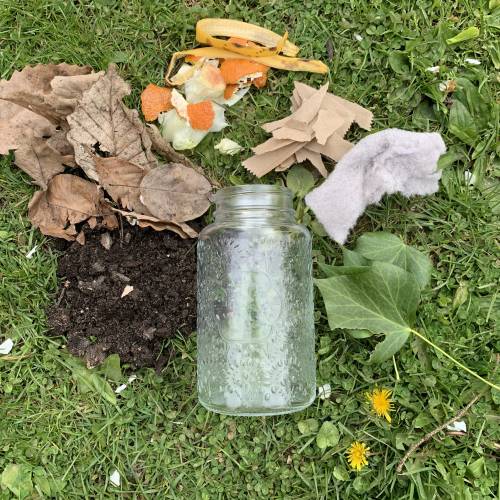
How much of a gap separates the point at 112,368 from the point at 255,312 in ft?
1.85

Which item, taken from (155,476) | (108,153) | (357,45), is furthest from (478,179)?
(155,476)

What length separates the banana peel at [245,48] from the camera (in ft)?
6.55

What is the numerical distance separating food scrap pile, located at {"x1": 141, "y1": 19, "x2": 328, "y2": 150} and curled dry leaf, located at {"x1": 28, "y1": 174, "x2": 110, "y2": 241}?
327mm

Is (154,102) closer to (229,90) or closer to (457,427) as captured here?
(229,90)

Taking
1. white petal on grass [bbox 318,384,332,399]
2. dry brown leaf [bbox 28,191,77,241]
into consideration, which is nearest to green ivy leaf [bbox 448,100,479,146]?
white petal on grass [bbox 318,384,332,399]

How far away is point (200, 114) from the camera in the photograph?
1985 millimetres

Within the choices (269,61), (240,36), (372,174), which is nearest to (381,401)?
(372,174)

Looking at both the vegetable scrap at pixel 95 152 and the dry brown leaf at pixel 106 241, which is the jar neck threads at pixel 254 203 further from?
the dry brown leaf at pixel 106 241

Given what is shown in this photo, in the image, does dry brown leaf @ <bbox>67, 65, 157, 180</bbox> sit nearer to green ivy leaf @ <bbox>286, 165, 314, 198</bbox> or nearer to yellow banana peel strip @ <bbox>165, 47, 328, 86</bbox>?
yellow banana peel strip @ <bbox>165, 47, 328, 86</bbox>

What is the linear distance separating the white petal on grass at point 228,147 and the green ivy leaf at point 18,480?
4.30 feet

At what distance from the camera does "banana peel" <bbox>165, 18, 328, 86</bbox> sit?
6.55 ft

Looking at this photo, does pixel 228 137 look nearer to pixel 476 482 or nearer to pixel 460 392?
pixel 460 392

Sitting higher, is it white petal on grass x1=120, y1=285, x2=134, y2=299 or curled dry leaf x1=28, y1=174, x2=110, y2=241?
curled dry leaf x1=28, y1=174, x2=110, y2=241

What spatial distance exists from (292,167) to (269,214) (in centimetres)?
27
